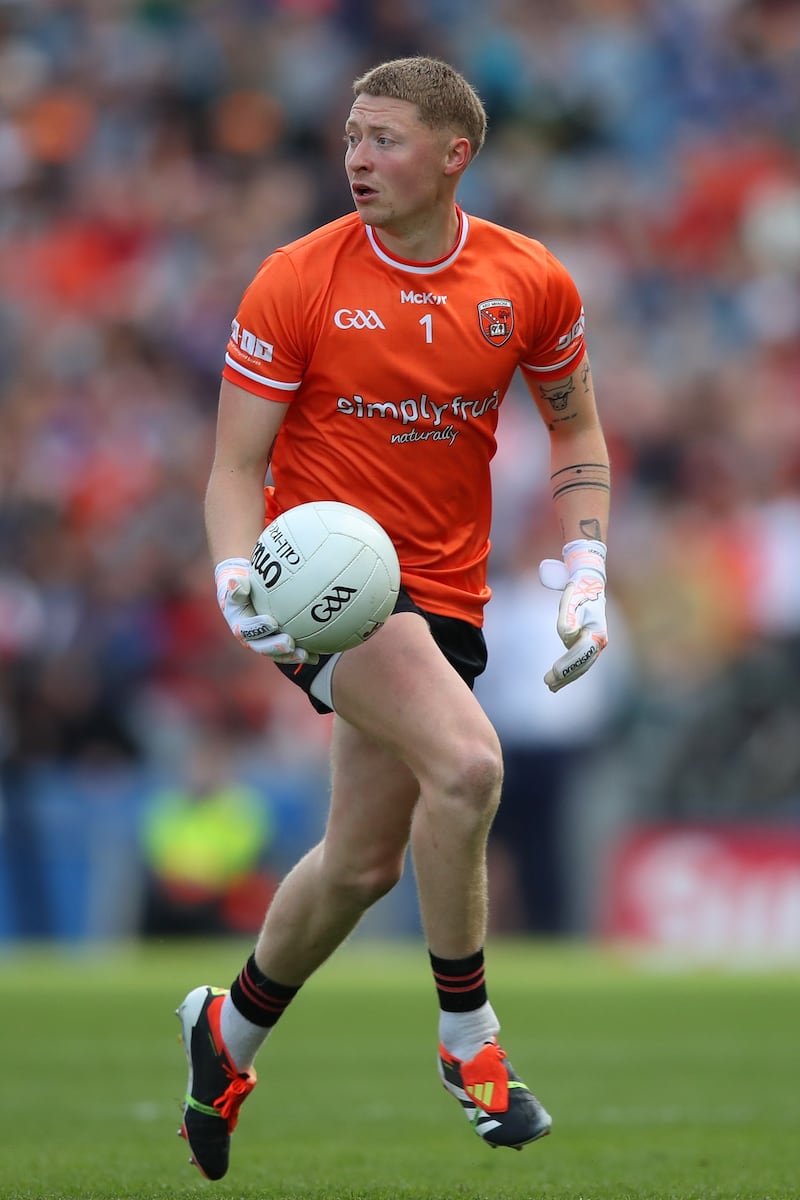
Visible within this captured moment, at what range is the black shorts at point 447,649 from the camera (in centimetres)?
598

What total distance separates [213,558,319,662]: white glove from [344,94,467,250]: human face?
1083 millimetres

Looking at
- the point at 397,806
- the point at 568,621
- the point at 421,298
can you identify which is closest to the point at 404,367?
the point at 421,298

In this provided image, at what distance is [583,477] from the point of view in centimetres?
643

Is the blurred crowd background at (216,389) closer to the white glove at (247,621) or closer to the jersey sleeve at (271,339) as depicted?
the jersey sleeve at (271,339)

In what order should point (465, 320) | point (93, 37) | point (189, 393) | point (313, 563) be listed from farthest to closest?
point (93, 37), point (189, 393), point (465, 320), point (313, 563)

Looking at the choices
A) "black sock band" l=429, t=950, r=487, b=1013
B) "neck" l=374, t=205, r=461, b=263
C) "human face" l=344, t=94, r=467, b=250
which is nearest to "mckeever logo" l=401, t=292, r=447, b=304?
"neck" l=374, t=205, r=461, b=263

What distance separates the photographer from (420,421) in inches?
237

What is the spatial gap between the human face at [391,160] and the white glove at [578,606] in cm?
110

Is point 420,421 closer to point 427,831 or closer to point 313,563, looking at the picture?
point 313,563

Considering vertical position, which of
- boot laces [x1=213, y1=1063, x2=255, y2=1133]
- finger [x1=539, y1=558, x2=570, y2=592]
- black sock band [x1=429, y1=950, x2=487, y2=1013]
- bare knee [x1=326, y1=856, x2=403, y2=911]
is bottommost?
boot laces [x1=213, y1=1063, x2=255, y2=1133]

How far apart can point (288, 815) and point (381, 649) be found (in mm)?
8870

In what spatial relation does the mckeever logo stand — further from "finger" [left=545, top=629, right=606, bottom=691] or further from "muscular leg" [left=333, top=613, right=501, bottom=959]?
"finger" [left=545, top=629, right=606, bottom=691]

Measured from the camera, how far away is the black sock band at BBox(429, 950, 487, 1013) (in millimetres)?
5855

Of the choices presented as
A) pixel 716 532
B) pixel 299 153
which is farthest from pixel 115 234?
pixel 716 532
